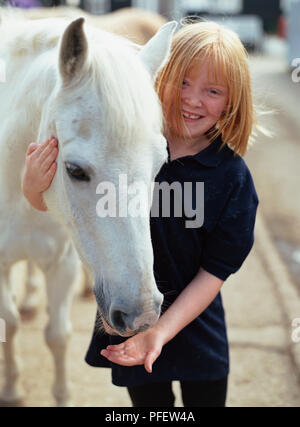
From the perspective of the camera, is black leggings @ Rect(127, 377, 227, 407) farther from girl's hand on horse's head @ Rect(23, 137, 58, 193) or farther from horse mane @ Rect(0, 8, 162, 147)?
horse mane @ Rect(0, 8, 162, 147)

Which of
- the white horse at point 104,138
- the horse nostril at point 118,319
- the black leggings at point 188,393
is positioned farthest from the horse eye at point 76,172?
the black leggings at point 188,393

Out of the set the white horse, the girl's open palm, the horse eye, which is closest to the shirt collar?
the white horse

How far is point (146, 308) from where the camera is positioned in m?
1.20

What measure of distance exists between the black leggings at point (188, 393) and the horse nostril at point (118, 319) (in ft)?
1.91

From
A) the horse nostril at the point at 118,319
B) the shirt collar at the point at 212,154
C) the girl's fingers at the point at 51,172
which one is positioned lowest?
the horse nostril at the point at 118,319

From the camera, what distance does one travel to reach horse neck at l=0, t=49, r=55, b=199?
58.2 inches

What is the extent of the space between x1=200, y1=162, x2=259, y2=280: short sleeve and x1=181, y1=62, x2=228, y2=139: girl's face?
193 millimetres

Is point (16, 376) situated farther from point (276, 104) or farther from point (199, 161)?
point (276, 104)

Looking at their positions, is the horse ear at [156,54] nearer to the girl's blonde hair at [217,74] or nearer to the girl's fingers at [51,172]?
the girl's blonde hair at [217,74]

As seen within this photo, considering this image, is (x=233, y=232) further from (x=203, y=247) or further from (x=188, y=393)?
(x=188, y=393)

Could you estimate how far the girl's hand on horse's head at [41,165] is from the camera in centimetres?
132

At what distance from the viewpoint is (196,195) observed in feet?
4.94

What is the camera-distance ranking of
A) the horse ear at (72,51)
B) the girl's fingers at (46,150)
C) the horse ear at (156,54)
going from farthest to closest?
the horse ear at (156,54) < the girl's fingers at (46,150) < the horse ear at (72,51)

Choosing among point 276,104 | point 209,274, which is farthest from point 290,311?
point 276,104
